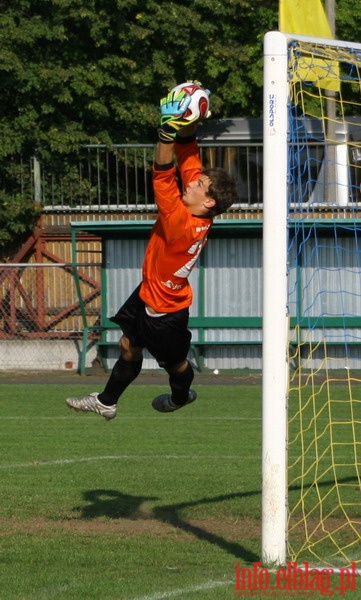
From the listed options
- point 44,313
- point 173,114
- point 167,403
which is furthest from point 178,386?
point 44,313

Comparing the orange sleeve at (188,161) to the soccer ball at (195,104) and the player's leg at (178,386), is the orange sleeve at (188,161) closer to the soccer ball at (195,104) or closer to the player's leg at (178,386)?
the soccer ball at (195,104)

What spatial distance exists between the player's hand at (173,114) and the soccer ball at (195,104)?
1.2 inches

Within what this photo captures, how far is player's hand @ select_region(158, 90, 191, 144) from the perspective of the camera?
298 inches

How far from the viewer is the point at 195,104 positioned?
762 cm

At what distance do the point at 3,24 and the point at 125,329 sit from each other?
22.3 meters

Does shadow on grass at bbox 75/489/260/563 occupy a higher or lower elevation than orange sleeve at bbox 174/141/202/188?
lower

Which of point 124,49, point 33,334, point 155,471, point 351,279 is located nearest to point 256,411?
point 155,471

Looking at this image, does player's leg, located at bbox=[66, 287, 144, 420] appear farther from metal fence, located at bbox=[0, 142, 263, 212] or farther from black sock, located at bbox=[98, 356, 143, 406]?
metal fence, located at bbox=[0, 142, 263, 212]

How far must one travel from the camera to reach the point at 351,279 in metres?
24.2

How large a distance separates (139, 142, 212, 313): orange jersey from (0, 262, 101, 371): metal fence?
1625 cm

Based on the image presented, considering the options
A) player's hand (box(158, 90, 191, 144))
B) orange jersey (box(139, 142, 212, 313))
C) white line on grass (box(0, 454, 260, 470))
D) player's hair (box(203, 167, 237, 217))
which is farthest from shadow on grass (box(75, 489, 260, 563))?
player's hand (box(158, 90, 191, 144))

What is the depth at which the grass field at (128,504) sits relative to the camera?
688 centimetres

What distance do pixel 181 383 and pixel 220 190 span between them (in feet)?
4.99

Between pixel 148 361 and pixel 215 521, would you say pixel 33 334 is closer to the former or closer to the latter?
pixel 148 361
